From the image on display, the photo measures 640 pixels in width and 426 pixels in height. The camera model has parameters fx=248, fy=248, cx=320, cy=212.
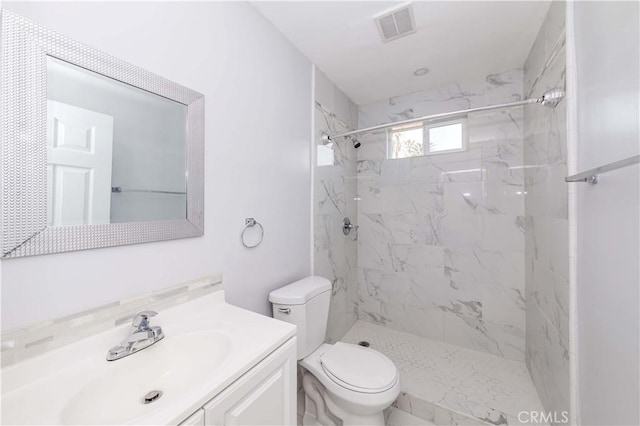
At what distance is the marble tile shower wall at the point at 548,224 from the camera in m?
1.27

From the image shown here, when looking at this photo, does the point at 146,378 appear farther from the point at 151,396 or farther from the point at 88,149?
the point at 88,149

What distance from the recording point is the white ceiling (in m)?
1.42

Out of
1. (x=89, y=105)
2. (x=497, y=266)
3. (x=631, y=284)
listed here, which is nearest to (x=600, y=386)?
(x=631, y=284)

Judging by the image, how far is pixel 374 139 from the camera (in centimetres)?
261

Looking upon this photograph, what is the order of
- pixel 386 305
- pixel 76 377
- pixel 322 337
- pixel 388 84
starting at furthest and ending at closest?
→ pixel 386 305, pixel 388 84, pixel 322 337, pixel 76 377

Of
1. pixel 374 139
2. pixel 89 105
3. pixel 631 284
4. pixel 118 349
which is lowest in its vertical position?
pixel 118 349

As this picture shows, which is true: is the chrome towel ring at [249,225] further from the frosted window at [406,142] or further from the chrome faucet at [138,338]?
the frosted window at [406,142]

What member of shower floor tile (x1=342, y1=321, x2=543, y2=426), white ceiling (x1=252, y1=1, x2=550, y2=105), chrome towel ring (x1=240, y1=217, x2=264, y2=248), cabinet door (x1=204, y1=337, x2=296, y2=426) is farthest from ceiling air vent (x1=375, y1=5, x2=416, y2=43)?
shower floor tile (x1=342, y1=321, x2=543, y2=426)

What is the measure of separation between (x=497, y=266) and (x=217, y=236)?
220 cm

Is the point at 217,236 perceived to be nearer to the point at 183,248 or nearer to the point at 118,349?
the point at 183,248

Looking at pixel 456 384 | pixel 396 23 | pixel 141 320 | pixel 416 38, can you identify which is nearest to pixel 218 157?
pixel 141 320

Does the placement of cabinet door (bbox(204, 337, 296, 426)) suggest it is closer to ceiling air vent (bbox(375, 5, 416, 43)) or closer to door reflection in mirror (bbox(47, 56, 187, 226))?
door reflection in mirror (bbox(47, 56, 187, 226))

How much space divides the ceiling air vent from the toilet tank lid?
1678 mm

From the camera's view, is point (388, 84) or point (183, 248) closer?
point (183, 248)
